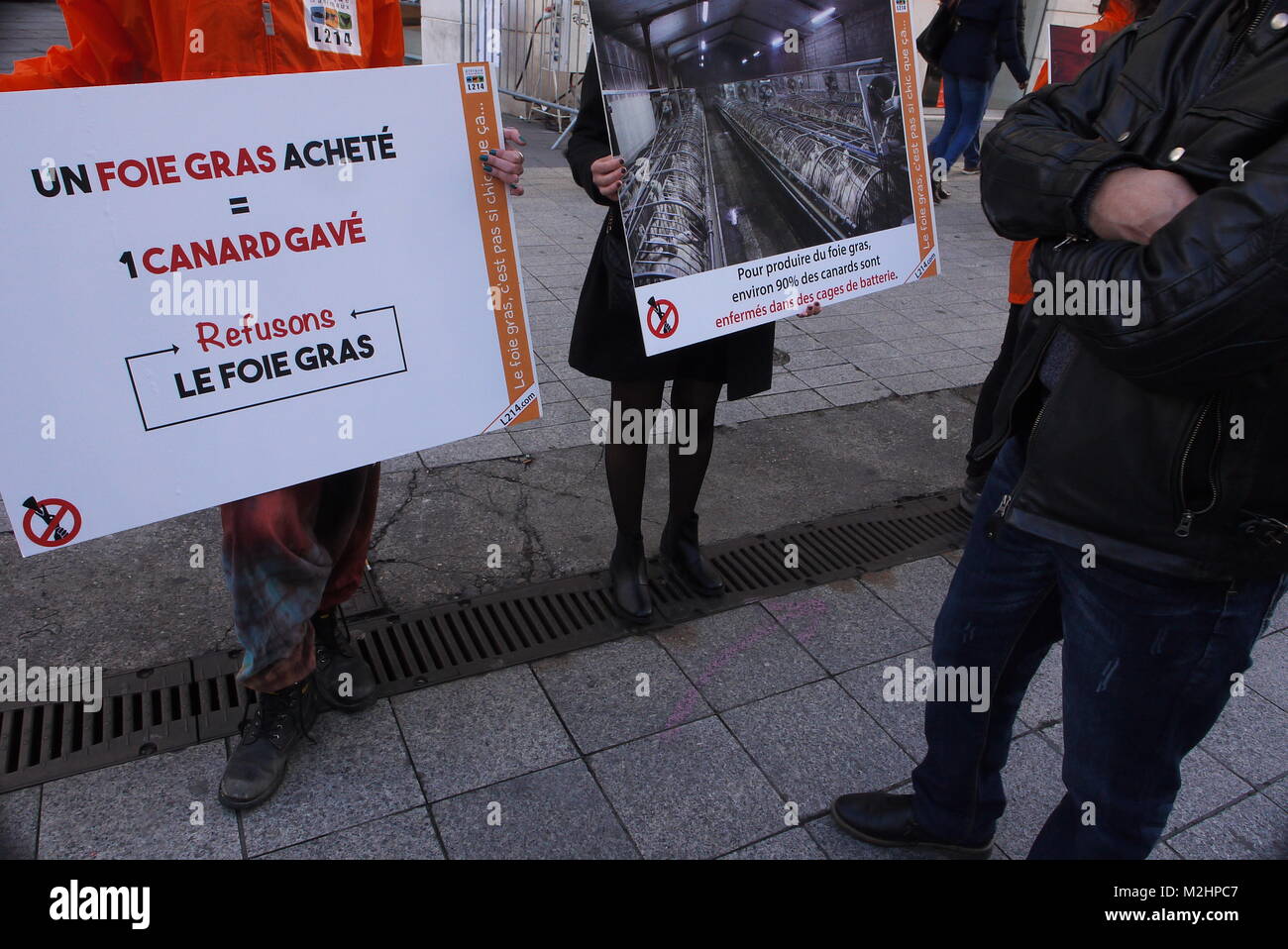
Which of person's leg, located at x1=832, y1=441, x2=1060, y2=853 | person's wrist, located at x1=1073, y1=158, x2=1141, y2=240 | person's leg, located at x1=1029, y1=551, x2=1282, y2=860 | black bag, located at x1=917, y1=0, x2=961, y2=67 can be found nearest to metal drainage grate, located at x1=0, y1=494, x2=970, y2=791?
person's leg, located at x1=832, y1=441, x2=1060, y2=853

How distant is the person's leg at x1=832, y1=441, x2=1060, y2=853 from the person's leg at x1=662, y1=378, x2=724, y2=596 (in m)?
1.06

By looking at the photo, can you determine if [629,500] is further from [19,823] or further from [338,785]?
[19,823]

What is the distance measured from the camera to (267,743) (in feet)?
7.53

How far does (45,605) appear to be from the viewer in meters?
2.80

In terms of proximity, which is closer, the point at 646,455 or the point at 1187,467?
the point at 1187,467

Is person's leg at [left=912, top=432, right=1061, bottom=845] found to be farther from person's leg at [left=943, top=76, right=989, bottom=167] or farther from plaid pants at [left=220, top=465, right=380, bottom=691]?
person's leg at [left=943, top=76, right=989, bottom=167]

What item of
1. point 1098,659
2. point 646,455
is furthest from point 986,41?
point 1098,659

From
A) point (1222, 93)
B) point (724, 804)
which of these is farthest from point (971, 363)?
point (1222, 93)

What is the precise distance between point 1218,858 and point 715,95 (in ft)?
7.79

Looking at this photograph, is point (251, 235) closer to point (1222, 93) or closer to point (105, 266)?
point (105, 266)

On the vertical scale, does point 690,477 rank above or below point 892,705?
above

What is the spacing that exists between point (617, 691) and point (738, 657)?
0.44 meters

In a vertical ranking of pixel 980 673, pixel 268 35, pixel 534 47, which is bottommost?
pixel 980 673
